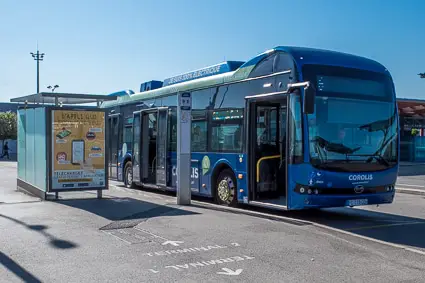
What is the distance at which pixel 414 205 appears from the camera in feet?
47.6

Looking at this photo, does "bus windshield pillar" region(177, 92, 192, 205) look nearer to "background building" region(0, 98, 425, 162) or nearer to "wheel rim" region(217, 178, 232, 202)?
"wheel rim" region(217, 178, 232, 202)

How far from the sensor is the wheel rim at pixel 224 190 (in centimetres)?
1283

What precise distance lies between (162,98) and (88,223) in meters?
7.19

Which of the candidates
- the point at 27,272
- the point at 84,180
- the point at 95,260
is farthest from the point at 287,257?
the point at 84,180

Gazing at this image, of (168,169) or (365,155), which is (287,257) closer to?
(365,155)

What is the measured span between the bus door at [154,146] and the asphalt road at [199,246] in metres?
3.99

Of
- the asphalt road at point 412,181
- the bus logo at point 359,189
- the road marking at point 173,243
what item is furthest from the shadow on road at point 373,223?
the asphalt road at point 412,181

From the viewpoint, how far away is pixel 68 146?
1367 cm

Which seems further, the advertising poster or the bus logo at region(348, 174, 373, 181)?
the advertising poster

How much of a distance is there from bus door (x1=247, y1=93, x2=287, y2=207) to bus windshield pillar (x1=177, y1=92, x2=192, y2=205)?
1.81 meters

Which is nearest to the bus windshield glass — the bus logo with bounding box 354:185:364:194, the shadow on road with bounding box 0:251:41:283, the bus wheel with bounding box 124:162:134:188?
the bus logo with bounding box 354:185:364:194

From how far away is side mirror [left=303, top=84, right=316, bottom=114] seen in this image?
9.77m

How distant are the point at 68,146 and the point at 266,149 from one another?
530 centimetres

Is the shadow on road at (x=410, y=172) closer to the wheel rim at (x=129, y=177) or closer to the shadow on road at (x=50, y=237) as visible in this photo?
the wheel rim at (x=129, y=177)
